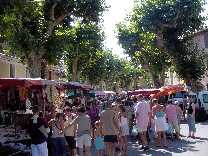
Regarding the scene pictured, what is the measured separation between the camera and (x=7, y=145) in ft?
46.8

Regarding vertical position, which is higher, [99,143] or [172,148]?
[99,143]

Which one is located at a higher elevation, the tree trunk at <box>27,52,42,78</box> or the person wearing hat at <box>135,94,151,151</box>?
the tree trunk at <box>27,52,42,78</box>

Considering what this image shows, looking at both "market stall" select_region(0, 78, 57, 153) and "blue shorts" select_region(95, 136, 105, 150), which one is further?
"market stall" select_region(0, 78, 57, 153)

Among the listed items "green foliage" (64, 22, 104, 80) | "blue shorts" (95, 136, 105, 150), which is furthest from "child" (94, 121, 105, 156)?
"green foliage" (64, 22, 104, 80)

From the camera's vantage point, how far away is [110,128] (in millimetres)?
13500

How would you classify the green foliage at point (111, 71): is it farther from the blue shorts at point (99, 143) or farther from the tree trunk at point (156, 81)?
the blue shorts at point (99, 143)

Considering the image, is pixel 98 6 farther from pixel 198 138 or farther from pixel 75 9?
pixel 198 138

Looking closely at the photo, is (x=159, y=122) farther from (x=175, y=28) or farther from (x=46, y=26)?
(x=175, y=28)

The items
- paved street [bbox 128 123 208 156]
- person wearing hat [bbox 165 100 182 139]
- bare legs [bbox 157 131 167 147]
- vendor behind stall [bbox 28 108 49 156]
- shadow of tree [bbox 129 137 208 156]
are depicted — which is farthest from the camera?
person wearing hat [bbox 165 100 182 139]

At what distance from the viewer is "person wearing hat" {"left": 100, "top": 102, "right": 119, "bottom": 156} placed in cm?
1349

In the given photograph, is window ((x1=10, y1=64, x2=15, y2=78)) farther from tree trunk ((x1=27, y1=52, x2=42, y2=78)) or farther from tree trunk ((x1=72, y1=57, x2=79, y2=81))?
tree trunk ((x1=72, y1=57, x2=79, y2=81))

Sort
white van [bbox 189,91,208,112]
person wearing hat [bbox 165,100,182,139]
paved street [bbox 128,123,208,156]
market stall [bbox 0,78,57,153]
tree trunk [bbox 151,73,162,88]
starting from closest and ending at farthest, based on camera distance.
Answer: market stall [bbox 0,78,57,153] < paved street [bbox 128,123,208,156] < person wearing hat [bbox 165,100,182,139] < white van [bbox 189,91,208,112] < tree trunk [bbox 151,73,162,88]

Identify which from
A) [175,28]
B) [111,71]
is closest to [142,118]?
[175,28]

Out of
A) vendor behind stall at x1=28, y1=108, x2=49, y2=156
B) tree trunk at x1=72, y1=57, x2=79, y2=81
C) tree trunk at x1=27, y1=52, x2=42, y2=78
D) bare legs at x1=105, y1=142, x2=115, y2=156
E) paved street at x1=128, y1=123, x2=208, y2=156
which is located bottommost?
paved street at x1=128, y1=123, x2=208, y2=156
